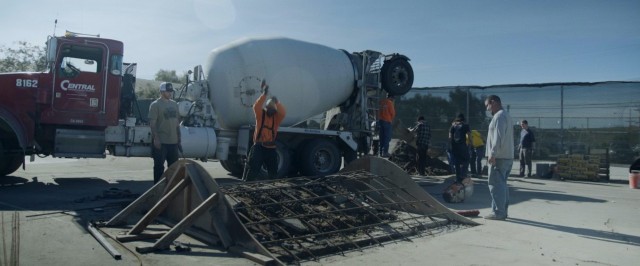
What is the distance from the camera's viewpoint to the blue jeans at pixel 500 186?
7172 mm

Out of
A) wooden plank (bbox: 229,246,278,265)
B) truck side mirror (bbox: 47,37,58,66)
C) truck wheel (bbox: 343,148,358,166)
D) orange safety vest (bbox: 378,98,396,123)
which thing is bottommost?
wooden plank (bbox: 229,246,278,265)

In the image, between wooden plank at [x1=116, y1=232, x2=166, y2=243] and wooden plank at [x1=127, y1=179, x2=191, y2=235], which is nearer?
wooden plank at [x1=116, y1=232, x2=166, y2=243]

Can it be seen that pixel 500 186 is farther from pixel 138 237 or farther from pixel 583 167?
pixel 583 167

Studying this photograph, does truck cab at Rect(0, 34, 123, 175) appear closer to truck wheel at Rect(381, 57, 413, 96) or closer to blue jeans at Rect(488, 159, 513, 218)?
truck wheel at Rect(381, 57, 413, 96)

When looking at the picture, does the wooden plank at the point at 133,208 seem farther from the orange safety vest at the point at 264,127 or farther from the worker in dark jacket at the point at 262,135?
the orange safety vest at the point at 264,127

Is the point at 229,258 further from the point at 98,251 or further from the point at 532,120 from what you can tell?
the point at 532,120

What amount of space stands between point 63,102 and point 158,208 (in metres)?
5.79

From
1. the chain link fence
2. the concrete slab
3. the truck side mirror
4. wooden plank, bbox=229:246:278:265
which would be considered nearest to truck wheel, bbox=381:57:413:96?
the concrete slab

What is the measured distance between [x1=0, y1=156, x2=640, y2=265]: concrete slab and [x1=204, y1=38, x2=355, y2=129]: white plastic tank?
8.54 feet

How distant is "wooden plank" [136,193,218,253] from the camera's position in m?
5.04

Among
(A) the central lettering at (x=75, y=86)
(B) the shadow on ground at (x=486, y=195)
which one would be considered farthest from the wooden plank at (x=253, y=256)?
(A) the central lettering at (x=75, y=86)

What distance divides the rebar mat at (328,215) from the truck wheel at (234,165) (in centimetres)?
470

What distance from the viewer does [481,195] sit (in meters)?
10.2

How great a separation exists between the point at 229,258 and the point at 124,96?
723cm
